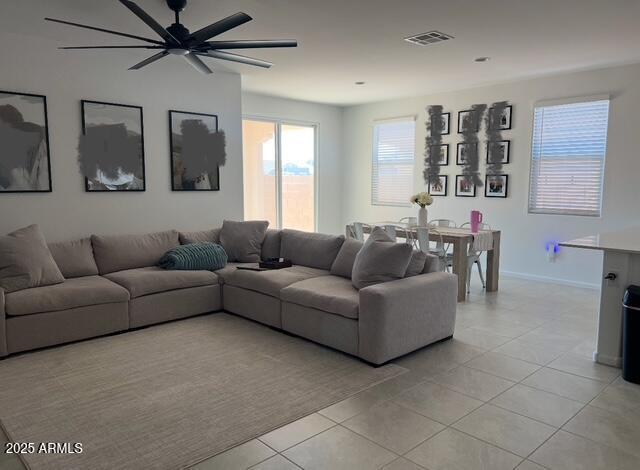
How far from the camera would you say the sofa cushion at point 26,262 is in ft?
12.2

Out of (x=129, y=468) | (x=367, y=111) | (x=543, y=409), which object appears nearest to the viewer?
(x=129, y=468)

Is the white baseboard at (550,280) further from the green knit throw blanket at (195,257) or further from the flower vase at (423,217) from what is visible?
the green knit throw blanket at (195,257)

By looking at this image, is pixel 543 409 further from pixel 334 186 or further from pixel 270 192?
pixel 334 186

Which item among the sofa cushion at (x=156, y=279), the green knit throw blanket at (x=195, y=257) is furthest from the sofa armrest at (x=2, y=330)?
the green knit throw blanket at (x=195, y=257)

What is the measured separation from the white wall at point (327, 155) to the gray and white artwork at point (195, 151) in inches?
81.1

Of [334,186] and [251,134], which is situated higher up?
[251,134]

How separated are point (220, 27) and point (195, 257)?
2468 millimetres

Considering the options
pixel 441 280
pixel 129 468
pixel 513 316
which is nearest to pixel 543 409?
pixel 441 280

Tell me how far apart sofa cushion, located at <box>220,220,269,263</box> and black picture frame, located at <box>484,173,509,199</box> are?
3265 mm

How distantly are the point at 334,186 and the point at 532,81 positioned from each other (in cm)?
373

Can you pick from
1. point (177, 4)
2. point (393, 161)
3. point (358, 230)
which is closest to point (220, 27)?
point (177, 4)

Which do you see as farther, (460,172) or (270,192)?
(270,192)

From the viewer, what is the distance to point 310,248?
16.2ft

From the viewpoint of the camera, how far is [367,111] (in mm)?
8156
